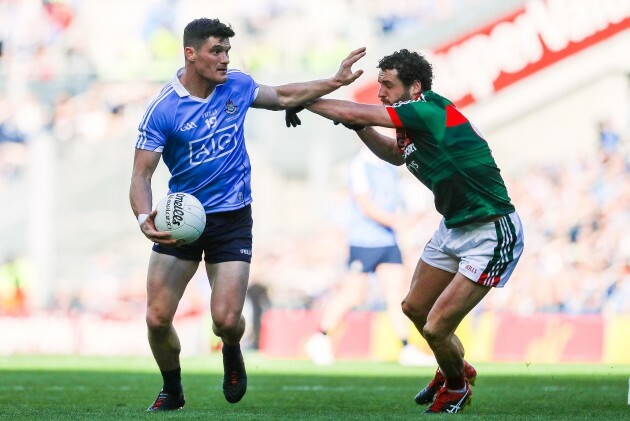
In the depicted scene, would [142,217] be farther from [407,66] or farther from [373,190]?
[373,190]

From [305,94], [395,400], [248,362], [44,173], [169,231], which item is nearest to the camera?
[169,231]

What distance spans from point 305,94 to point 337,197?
15355mm

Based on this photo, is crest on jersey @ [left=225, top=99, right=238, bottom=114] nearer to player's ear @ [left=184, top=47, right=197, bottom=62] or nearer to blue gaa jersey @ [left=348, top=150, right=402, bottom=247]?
player's ear @ [left=184, top=47, right=197, bottom=62]

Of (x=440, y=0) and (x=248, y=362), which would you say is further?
(x=440, y=0)

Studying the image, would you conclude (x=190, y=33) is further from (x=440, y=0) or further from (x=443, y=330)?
(x=440, y=0)

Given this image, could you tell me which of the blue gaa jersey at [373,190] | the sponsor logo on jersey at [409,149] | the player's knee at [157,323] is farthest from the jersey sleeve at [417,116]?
the blue gaa jersey at [373,190]

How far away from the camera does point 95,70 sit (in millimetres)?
25719

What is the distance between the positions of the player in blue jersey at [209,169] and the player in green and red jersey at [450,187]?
304 mm

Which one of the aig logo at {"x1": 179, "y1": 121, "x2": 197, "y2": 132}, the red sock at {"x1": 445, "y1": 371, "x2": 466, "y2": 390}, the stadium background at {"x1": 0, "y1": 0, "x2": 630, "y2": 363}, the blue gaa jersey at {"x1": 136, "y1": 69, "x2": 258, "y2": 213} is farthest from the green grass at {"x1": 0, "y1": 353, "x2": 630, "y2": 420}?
the stadium background at {"x1": 0, "y1": 0, "x2": 630, "y2": 363}

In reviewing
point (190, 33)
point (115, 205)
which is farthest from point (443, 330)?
point (115, 205)

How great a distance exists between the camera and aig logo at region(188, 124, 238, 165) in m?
7.80

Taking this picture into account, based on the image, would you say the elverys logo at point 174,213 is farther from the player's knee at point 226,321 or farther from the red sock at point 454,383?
the red sock at point 454,383

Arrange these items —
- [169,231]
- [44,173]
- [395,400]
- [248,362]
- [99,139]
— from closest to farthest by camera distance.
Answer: [169,231] → [395,400] → [248,362] → [44,173] → [99,139]

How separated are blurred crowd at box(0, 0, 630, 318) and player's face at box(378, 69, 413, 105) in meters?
9.45
